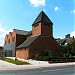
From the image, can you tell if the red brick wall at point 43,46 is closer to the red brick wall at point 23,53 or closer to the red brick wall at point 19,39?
the red brick wall at point 23,53

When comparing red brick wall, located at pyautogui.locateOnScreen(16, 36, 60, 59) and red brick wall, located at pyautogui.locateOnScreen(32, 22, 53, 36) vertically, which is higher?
red brick wall, located at pyautogui.locateOnScreen(32, 22, 53, 36)

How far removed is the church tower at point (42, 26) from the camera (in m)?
55.8

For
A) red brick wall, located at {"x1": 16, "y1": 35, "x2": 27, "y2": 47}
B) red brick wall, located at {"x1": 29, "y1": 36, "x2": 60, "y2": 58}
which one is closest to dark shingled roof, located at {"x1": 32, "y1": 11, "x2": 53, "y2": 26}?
red brick wall, located at {"x1": 29, "y1": 36, "x2": 60, "y2": 58}

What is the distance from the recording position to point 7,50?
2793 inches

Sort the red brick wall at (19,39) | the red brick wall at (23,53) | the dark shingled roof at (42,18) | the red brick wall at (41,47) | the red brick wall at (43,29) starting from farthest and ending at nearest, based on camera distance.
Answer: the red brick wall at (19,39) → the dark shingled roof at (42,18) → the red brick wall at (43,29) → the red brick wall at (23,53) → the red brick wall at (41,47)

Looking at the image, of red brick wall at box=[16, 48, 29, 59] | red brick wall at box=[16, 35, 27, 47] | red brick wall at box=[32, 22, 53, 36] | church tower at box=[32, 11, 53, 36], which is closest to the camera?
red brick wall at box=[16, 48, 29, 59]

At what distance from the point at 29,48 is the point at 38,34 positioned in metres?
5.92

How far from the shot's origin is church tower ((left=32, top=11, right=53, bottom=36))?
183 ft

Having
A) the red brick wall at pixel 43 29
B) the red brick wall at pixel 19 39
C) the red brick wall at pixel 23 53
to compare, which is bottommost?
the red brick wall at pixel 23 53

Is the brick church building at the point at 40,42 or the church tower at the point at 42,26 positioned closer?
the brick church building at the point at 40,42

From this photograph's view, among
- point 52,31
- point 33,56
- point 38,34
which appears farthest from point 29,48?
point 52,31

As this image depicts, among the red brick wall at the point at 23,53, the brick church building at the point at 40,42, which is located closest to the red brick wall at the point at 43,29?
the brick church building at the point at 40,42

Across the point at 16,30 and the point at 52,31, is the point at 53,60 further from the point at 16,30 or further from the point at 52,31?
the point at 16,30

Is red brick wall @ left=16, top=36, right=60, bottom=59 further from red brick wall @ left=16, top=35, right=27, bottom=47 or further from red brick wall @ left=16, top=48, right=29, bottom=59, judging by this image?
red brick wall @ left=16, top=35, right=27, bottom=47
